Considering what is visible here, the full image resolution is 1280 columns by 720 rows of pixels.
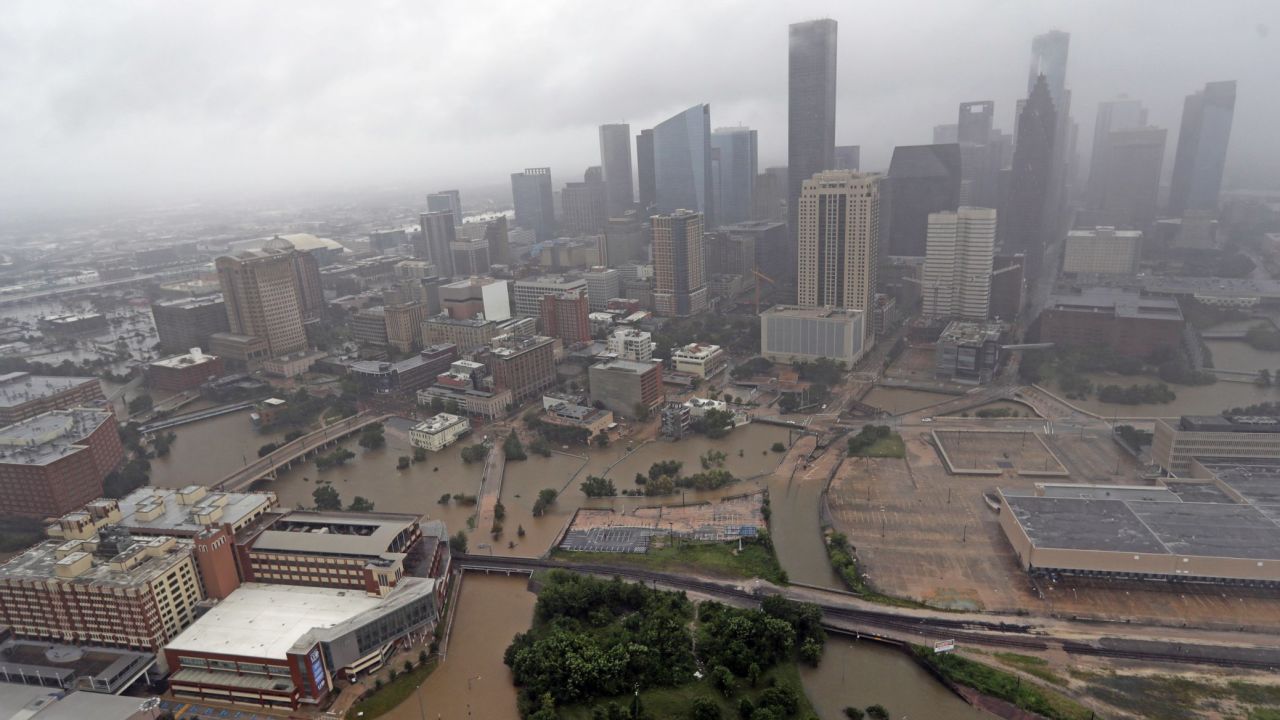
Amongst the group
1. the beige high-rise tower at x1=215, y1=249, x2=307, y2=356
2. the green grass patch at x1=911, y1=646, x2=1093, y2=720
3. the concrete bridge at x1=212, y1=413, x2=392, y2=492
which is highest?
the beige high-rise tower at x1=215, y1=249, x2=307, y2=356

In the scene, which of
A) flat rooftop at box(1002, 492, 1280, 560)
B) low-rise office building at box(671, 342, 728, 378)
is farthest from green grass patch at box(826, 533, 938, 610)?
low-rise office building at box(671, 342, 728, 378)

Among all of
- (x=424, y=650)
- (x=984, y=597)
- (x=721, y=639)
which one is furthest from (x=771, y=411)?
(x=424, y=650)

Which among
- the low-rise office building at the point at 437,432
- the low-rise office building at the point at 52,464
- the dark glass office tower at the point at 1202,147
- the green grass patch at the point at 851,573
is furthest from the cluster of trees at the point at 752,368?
the dark glass office tower at the point at 1202,147

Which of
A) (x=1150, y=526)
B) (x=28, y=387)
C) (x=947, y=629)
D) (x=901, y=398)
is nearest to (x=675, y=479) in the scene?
(x=947, y=629)

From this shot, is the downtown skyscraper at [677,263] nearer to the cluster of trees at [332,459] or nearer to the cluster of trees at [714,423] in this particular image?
the cluster of trees at [714,423]

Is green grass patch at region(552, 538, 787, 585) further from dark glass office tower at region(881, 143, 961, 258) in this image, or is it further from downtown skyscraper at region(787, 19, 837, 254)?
dark glass office tower at region(881, 143, 961, 258)

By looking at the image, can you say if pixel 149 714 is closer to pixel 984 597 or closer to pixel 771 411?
pixel 984 597
